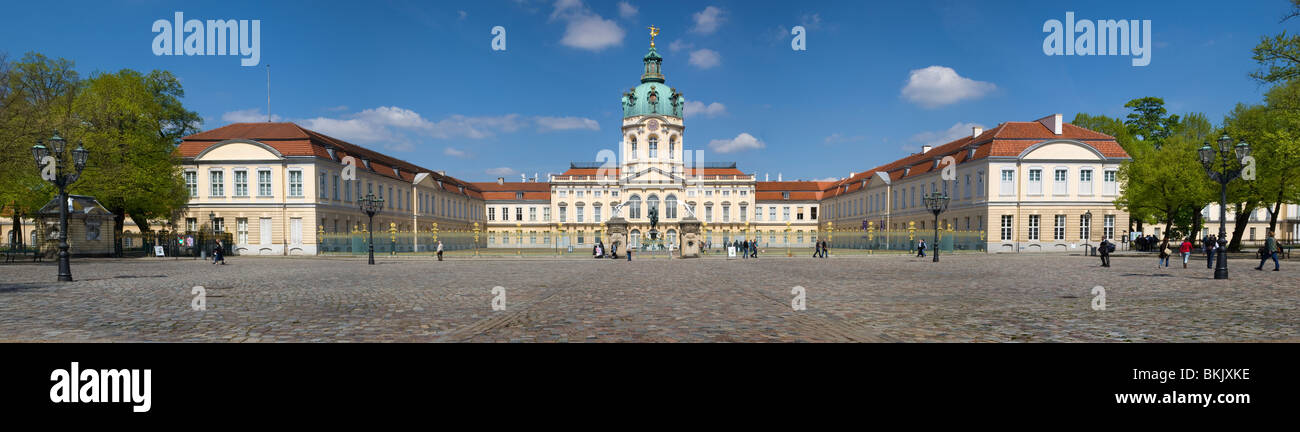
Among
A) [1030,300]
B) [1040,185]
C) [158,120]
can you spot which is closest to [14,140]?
[158,120]

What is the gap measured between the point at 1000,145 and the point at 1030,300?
4146 centimetres

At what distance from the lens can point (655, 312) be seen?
400 inches

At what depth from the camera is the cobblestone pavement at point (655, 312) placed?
7953mm

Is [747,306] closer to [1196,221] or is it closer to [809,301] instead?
[809,301]

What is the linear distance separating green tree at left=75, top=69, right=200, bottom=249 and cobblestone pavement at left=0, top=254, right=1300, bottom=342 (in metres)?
20.9

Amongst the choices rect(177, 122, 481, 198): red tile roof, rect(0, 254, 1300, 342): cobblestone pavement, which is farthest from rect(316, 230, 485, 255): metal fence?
rect(0, 254, 1300, 342): cobblestone pavement

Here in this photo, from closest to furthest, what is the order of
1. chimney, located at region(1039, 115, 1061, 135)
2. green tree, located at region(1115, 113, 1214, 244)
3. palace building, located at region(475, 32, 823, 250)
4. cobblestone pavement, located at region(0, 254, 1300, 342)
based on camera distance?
cobblestone pavement, located at region(0, 254, 1300, 342) → green tree, located at region(1115, 113, 1214, 244) → chimney, located at region(1039, 115, 1061, 135) → palace building, located at region(475, 32, 823, 250)

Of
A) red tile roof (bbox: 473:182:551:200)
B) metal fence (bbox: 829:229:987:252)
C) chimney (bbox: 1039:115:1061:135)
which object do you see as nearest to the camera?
metal fence (bbox: 829:229:987:252)

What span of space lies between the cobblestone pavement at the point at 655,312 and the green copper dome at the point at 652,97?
66.3 metres

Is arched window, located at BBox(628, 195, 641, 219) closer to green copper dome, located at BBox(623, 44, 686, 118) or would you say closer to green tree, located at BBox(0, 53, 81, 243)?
green copper dome, located at BBox(623, 44, 686, 118)

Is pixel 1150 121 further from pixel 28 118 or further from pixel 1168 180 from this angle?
pixel 28 118

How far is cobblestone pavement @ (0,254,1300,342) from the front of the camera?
7.95m

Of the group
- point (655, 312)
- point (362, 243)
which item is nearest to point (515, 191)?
point (362, 243)

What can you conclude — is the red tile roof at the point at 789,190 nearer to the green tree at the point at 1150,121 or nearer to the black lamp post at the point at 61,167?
the green tree at the point at 1150,121
